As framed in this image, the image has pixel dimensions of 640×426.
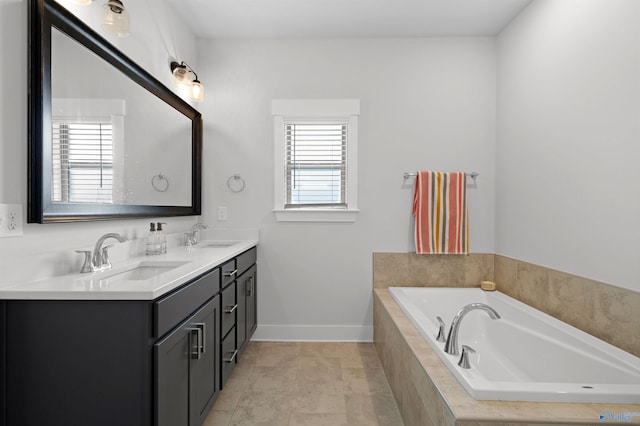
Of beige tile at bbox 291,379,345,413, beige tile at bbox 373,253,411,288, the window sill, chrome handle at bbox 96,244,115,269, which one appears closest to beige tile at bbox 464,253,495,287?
beige tile at bbox 373,253,411,288

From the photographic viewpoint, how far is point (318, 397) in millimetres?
2094

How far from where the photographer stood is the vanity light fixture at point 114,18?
61.2 inches

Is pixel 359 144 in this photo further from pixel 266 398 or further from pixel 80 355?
pixel 80 355

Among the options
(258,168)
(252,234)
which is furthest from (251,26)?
(252,234)

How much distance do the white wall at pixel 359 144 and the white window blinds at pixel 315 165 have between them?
16cm

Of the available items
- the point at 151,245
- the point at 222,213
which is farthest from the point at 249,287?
the point at 151,245

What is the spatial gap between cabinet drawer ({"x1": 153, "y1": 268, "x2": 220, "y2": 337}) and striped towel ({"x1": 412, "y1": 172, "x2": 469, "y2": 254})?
172cm

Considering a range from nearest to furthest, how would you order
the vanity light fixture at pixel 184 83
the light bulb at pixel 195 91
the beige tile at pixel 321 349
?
the vanity light fixture at pixel 184 83
the light bulb at pixel 195 91
the beige tile at pixel 321 349

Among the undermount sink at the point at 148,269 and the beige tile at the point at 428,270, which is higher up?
the undermount sink at the point at 148,269

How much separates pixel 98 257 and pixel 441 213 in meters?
2.39

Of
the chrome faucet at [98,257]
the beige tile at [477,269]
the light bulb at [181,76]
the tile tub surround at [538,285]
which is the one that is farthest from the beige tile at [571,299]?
the light bulb at [181,76]

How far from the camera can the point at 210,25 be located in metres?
2.70

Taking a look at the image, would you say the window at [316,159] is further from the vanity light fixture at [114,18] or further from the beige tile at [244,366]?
the vanity light fixture at [114,18]

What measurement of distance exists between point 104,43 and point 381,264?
7.80ft
